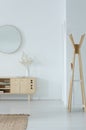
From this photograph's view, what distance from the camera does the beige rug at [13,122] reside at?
512 centimetres

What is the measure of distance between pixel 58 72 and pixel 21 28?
1.66 metres

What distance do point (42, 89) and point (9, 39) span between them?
5.66 ft

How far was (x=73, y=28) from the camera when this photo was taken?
765 centimetres

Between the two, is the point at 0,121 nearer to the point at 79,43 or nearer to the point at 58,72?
the point at 79,43

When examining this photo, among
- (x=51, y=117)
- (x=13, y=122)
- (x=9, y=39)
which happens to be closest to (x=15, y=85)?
(x=9, y=39)

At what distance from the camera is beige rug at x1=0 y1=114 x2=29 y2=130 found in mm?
5125

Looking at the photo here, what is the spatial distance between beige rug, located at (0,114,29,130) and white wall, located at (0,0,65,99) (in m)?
3.03

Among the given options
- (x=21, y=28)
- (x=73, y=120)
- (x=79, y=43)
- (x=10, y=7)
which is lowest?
(x=73, y=120)

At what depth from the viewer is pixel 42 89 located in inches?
364

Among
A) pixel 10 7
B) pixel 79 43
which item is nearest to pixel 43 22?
pixel 10 7

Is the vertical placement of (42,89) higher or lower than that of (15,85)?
lower

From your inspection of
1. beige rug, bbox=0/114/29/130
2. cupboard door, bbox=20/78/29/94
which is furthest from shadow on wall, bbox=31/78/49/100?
beige rug, bbox=0/114/29/130

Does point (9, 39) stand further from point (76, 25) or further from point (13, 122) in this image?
point (13, 122)

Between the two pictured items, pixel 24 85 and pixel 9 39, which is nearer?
pixel 24 85
